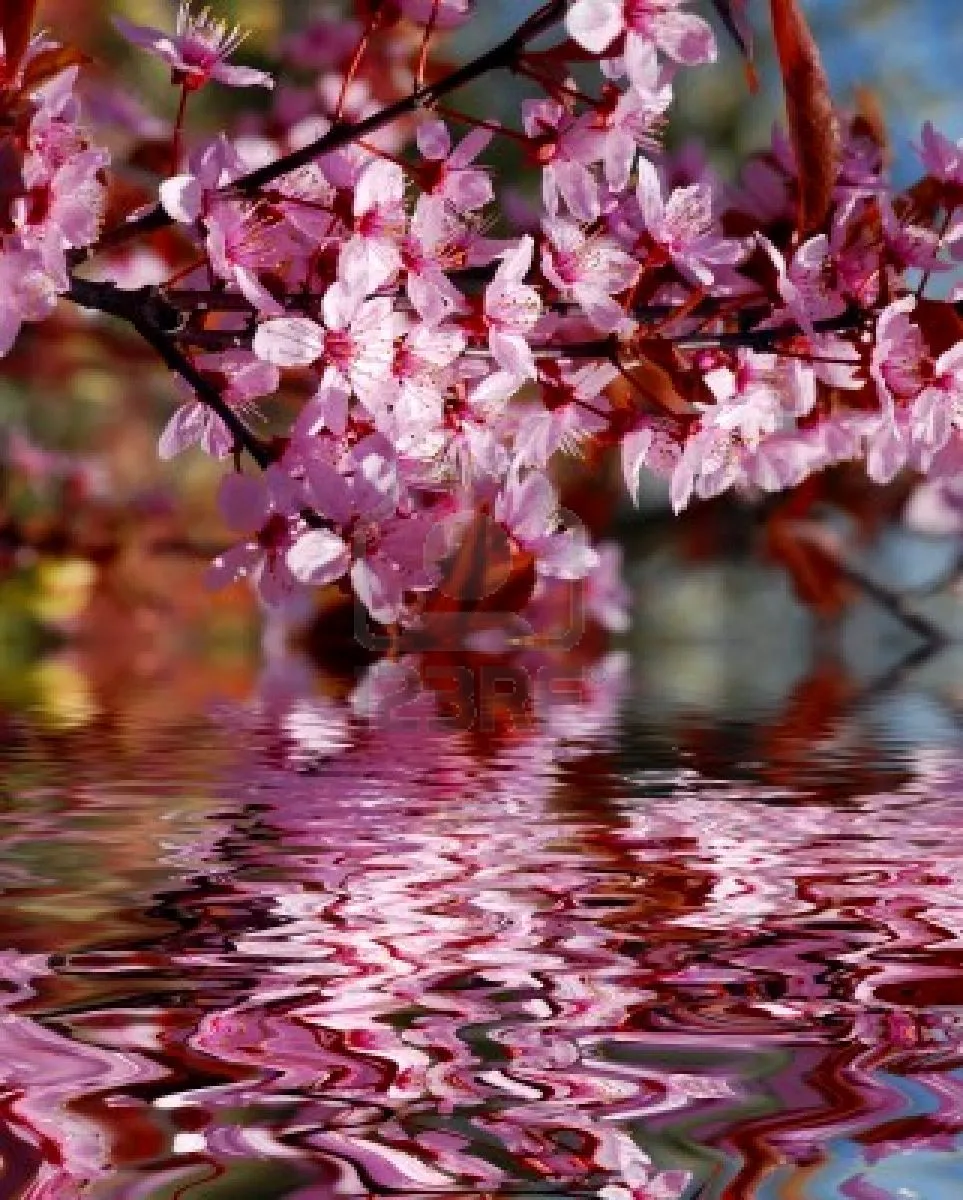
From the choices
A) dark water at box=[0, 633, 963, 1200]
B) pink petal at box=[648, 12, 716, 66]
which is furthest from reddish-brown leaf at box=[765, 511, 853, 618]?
pink petal at box=[648, 12, 716, 66]

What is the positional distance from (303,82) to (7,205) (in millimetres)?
2667

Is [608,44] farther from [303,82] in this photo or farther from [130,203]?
[303,82]

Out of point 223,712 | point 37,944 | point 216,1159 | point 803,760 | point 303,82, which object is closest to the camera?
point 216,1159

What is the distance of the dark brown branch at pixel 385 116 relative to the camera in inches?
21.0

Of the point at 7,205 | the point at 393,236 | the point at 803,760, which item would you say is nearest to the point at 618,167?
the point at 393,236

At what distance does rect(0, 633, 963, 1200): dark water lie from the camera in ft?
0.80

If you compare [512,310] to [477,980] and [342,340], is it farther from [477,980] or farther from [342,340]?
[477,980]

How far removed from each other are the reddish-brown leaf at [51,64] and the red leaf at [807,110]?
186mm

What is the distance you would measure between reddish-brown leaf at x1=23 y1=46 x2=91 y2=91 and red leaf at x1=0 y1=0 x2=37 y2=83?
0.01m

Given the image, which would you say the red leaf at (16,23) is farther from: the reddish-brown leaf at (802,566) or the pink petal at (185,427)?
the reddish-brown leaf at (802,566)

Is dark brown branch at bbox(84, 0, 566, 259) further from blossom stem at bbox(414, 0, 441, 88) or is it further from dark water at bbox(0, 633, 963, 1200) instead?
dark water at bbox(0, 633, 963, 1200)

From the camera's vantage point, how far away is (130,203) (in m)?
A: 0.62

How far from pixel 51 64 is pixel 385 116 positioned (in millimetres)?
88

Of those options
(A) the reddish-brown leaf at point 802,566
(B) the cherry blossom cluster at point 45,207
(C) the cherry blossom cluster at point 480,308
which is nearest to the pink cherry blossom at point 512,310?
(C) the cherry blossom cluster at point 480,308
